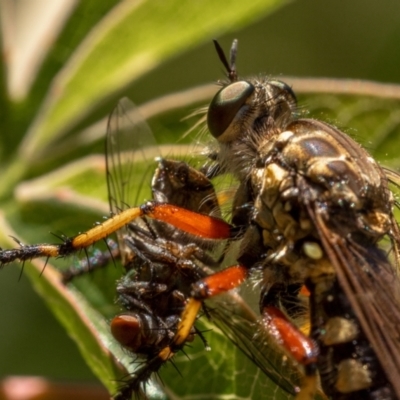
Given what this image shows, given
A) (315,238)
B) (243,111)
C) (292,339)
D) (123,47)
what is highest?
(123,47)

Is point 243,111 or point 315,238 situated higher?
point 243,111

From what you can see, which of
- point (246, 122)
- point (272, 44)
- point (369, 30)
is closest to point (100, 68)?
point (246, 122)

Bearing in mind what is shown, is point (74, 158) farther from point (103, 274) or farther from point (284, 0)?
point (284, 0)

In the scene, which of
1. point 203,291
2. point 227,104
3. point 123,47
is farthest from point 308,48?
point 203,291

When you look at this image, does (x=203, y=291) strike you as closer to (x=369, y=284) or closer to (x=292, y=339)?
(x=292, y=339)

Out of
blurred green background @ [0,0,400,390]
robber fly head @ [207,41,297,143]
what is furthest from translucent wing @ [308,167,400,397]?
blurred green background @ [0,0,400,390]

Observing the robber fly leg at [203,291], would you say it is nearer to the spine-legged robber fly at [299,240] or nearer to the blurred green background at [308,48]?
the spine-legged robber fly at [299,240]

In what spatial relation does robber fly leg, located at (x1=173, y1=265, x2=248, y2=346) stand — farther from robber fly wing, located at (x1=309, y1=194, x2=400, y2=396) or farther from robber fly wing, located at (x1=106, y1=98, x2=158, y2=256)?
robber fly wing, located at (x1=106, y1=98, x2=158, y2=256)
